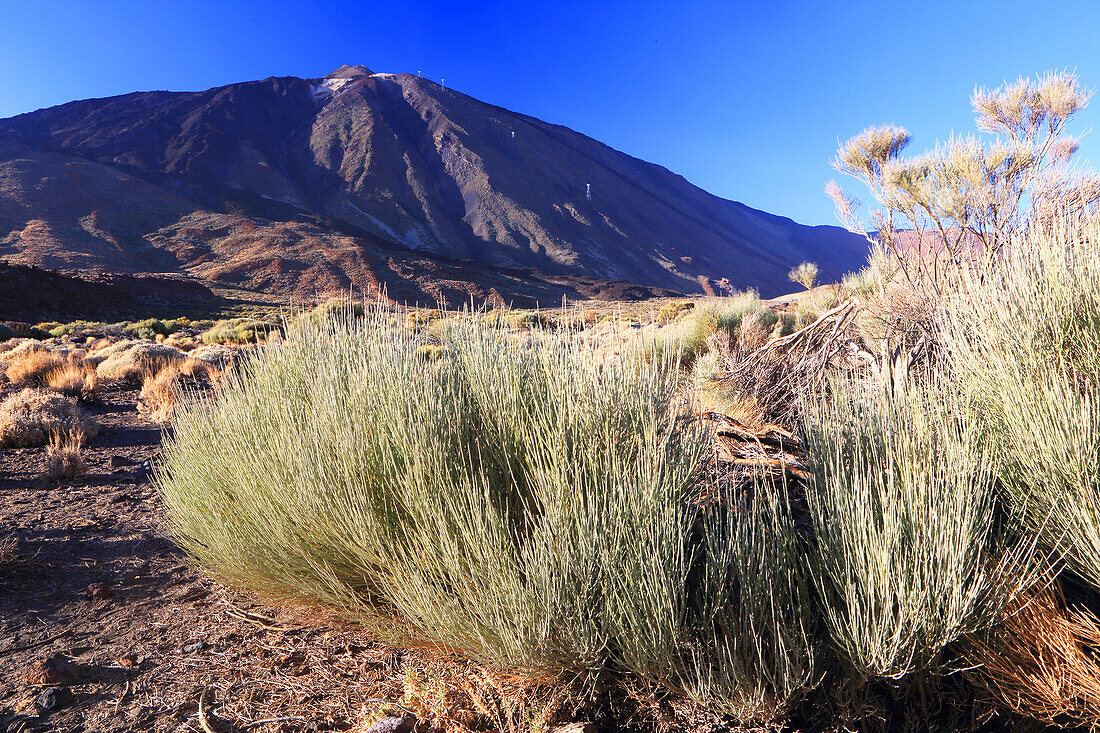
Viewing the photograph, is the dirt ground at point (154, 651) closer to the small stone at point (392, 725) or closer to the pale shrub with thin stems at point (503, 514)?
the small stone at point (392, 725)

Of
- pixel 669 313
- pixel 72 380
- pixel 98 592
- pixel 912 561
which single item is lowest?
pixel 98 592

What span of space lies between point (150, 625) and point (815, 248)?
148 meters

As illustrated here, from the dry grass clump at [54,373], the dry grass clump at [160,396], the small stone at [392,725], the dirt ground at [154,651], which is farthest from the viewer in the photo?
the dry grass clump at [54,373]

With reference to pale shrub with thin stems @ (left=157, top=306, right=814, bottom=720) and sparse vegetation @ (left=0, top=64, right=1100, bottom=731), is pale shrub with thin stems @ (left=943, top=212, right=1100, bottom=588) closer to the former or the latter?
sparse vegetation @ (left=0, top=64, right=1100, bottom=731)

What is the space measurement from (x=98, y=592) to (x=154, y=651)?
2.77 feet

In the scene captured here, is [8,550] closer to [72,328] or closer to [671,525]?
[671,525]

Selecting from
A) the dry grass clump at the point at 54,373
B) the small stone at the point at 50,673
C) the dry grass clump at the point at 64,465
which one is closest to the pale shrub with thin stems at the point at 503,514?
the small stone at the point at 50,673

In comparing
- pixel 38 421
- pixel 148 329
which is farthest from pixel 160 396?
pixel 148 329

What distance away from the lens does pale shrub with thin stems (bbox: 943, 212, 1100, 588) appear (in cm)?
200

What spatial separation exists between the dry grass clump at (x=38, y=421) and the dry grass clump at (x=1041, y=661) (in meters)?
7.67

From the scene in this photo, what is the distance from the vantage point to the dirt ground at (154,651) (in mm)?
2406

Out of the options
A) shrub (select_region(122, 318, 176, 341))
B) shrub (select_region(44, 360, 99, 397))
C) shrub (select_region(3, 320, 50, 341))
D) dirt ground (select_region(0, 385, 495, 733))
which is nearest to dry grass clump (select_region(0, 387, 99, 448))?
shrub (select_region(44, 360, 99, 397))

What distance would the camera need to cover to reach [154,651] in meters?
2.86

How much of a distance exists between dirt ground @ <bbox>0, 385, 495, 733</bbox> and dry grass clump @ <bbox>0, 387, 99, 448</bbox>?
2.53 m
